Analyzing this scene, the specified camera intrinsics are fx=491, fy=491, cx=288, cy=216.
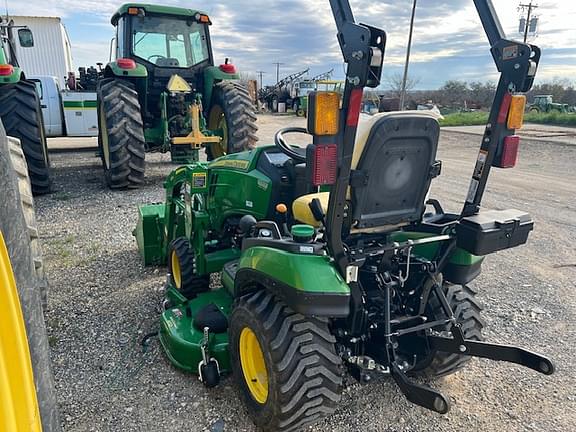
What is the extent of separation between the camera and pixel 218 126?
332 inches

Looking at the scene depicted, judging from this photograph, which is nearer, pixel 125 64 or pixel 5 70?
pixel 5 70

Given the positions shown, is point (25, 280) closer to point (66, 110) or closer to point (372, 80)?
point (372, 80)

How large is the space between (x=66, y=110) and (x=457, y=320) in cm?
856

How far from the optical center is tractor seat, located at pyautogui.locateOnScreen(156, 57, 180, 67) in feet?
26.2

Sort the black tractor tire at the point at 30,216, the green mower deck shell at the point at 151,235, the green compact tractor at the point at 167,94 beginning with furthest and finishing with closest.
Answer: the green compact tractor at the point at 167,94 → the green mower deck shell at the point at 151,235 → the black tractor tire at the point at 30,216

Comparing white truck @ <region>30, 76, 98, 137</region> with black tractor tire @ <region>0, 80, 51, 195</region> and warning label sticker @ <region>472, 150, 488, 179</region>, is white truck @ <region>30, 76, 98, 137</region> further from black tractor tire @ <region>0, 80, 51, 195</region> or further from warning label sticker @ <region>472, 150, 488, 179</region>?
warning label sticker @ <region>472, 150, 488, 179</region>

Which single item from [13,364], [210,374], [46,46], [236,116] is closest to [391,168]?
[210,374]

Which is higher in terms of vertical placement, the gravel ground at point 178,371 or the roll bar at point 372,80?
the roll bar at point 372,80

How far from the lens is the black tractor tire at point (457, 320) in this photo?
267 centimetres

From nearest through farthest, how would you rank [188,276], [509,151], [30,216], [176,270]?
[509,151]
[30,216]
[188,276]
[176,270]

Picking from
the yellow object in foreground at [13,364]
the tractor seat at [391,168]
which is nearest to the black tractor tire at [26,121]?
the tractor seat at [391,168]

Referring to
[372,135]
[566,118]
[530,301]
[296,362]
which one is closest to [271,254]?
[296,362]

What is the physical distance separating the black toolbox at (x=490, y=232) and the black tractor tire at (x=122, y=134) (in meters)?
5.31

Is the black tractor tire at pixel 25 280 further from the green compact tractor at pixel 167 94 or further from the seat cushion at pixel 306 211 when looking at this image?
the green compact tractor at pixel 167 94
